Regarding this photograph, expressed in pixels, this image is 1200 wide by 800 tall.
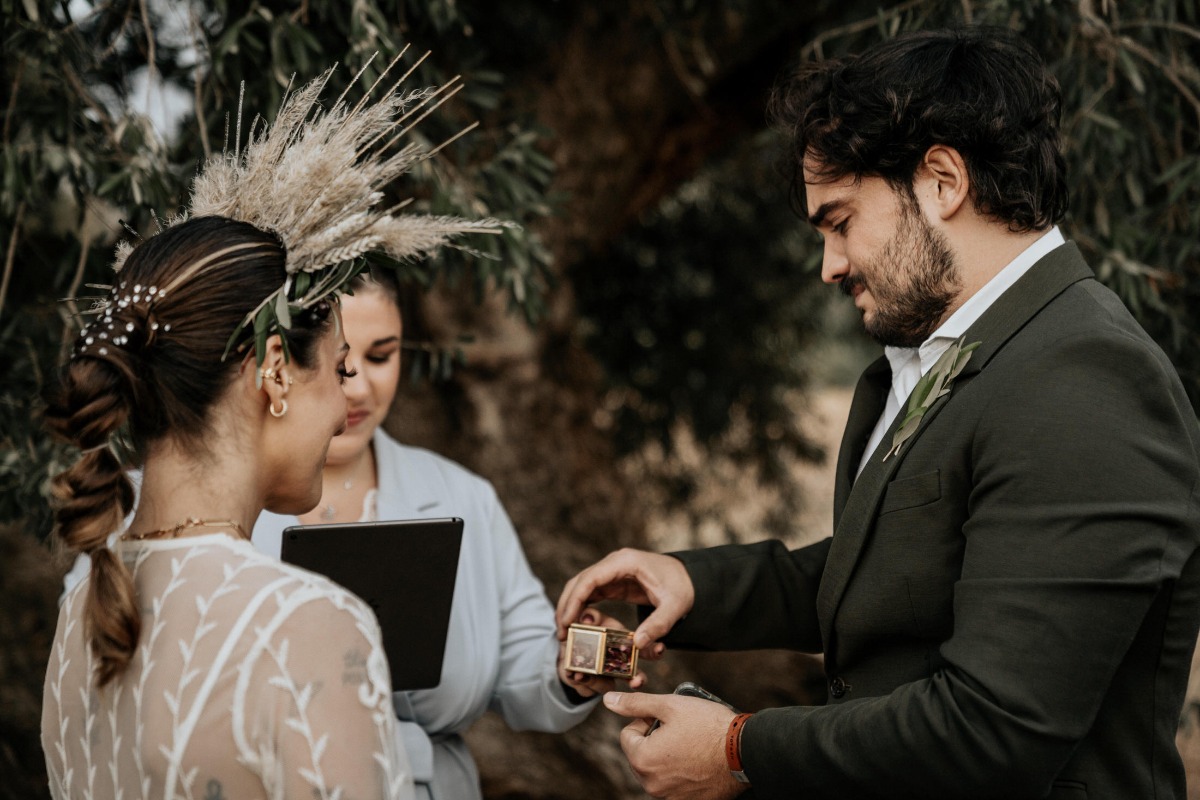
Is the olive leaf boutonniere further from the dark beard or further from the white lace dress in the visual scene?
the white lace dress

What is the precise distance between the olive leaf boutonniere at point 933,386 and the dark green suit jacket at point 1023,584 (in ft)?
0.05

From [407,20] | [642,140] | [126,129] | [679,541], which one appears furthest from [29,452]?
[679,541]

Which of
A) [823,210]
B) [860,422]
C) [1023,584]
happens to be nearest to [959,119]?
[823,210]

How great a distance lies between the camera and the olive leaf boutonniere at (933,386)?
2.08m

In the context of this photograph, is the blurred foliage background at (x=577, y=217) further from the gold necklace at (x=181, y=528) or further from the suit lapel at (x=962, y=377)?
the gold necklace at (x=181, y=528)

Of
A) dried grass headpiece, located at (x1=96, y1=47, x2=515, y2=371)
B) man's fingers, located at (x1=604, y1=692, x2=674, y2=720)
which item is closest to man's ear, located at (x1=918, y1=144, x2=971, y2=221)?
dried grass headpiece, located at (x1=96, y1=47, x2=515, y2=371)

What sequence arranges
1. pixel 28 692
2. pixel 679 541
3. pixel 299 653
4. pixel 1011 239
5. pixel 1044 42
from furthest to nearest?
pixel 679 541, pixel 28 692, pixel 1044 42, pixel 1011 239, pixel 299 653

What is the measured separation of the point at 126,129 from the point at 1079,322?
2.54m

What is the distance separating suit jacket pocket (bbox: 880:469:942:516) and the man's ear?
20.6 inches

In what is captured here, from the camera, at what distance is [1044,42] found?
3.45m

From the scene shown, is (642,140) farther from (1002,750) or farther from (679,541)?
(679,541)

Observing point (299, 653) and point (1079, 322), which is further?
point (1079, 322)

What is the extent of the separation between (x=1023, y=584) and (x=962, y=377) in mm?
441

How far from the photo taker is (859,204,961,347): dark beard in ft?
7.20
